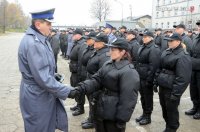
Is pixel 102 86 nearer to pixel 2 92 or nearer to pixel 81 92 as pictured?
pixel 81 92

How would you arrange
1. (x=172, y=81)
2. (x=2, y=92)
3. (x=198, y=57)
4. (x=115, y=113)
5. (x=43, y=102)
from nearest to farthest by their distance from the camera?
(x=43, y=102)
(x=115, y=113)
(x=172, y=81)
(x=198, y=57)
(x=2, y=92)

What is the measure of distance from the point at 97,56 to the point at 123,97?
1998mm

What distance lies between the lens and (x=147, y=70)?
6051 millimetres

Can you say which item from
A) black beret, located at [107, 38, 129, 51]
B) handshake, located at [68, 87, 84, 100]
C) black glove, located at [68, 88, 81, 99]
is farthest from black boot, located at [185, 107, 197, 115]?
black glove, located at [68, 88, 81, 99]

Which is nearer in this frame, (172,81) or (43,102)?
(43,102)

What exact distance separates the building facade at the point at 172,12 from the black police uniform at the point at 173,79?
50.0 metres

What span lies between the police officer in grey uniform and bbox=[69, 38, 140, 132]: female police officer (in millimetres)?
374

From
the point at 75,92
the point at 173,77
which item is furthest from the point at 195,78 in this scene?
the point at 75,92

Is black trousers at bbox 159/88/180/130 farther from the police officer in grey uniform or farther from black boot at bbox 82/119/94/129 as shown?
the police officer in grey uniform

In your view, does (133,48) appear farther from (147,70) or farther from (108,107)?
(108,107)

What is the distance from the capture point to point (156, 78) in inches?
224

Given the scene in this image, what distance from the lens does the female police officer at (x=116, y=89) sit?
12.2ft

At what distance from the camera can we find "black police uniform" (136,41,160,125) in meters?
5.96

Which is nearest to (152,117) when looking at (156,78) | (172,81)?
(156,78)
